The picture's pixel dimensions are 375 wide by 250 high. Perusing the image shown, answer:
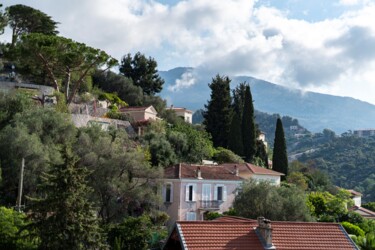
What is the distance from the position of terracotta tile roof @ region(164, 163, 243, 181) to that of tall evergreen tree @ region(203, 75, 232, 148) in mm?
19206

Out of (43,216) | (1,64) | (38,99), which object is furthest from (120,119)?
(43,216)

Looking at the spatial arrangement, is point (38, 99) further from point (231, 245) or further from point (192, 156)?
point (231, 245)

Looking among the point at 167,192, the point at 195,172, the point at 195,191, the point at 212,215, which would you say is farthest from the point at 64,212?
the point at 195,172

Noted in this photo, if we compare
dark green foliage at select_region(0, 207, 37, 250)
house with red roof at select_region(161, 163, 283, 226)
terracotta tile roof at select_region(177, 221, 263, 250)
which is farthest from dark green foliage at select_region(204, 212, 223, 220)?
terracotta tile roof at select_region(177, 221, 263, 250)

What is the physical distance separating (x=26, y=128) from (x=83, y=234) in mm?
15194

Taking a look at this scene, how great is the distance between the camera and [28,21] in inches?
2825

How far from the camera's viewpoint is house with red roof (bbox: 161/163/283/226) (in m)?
42.7

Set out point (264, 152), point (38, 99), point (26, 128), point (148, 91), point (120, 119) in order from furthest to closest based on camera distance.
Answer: point (148, 91), point (264, 152), point (120, 119), point (38, 99), point (26, 128)

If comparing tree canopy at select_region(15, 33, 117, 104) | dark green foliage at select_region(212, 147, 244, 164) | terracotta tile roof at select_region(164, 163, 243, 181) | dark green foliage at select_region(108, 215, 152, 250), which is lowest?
dark green foliage at select_region(108, 215, 152, 250)

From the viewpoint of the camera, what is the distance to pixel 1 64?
60.8m

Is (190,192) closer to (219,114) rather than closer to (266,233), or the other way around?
(266,233)

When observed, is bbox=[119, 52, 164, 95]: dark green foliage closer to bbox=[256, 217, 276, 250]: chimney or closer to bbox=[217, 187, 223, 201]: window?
bbox=[217, 187, 223, 201]: window

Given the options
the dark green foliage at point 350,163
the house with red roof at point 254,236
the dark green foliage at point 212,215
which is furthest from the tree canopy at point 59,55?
the dark green foliage at point 350,163

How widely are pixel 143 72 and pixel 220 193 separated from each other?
1522 inches
